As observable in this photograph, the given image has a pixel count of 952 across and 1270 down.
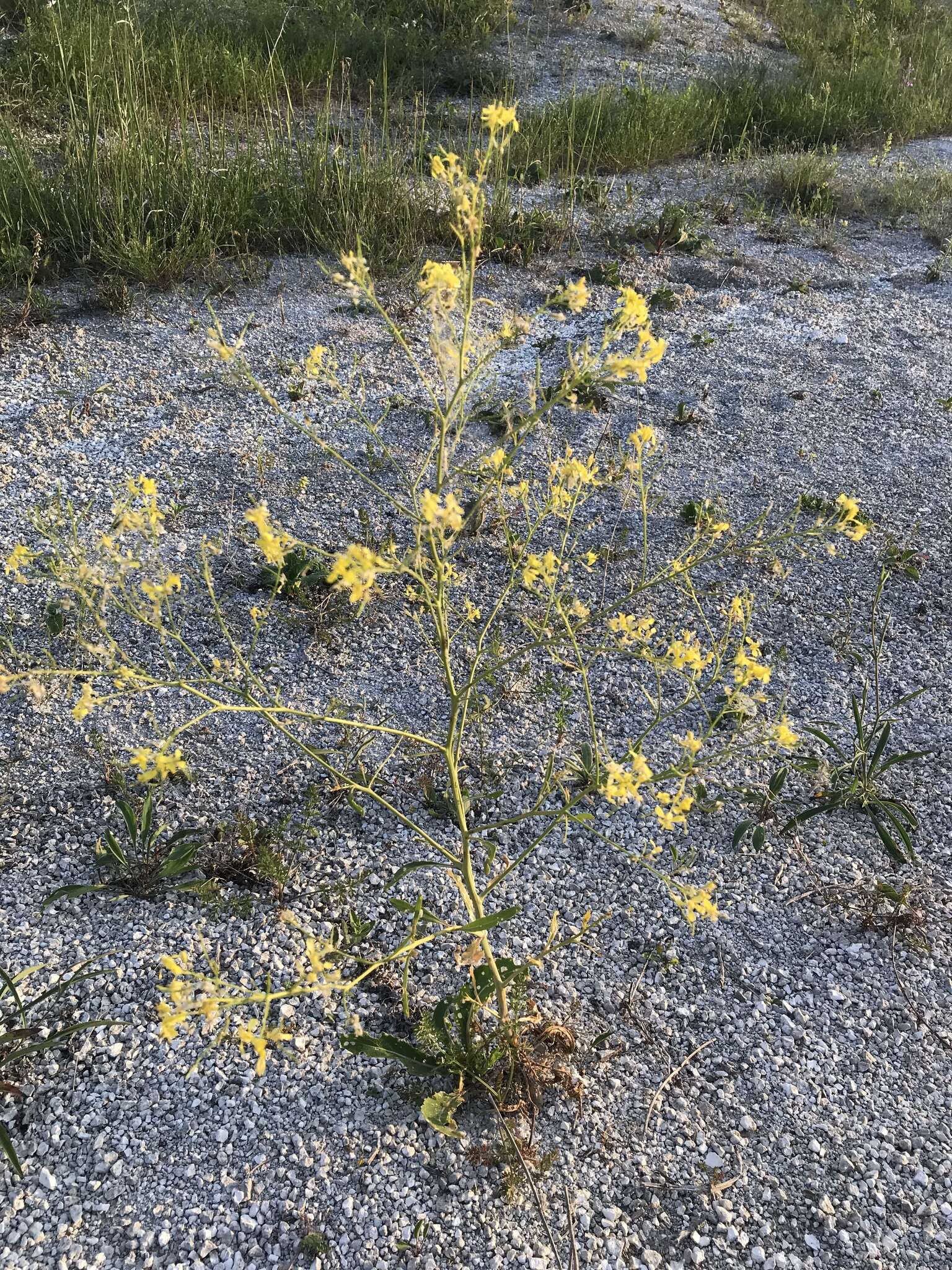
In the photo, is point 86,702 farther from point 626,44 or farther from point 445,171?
point 626,44

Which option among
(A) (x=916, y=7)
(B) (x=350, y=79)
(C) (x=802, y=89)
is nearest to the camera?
(B) (x=350, y=79)

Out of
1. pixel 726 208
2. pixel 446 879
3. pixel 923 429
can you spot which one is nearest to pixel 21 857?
pixel 446 879

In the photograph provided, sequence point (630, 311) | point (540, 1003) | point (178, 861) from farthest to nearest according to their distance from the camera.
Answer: point (178, 861) → point (540, 1003) → point (630, 311)

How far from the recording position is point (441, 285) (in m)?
1.36

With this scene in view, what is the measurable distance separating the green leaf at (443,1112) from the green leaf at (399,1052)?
48 millimetres

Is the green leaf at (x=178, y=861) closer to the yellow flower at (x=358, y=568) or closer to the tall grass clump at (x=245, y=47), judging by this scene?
the yellow flower at (x=358, y=568)

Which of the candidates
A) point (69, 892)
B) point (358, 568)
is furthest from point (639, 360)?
point (69, 892)

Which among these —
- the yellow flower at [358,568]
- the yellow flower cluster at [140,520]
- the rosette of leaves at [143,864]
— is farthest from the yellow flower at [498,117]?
the rosette of leaves at [143,864]

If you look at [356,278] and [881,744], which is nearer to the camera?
[356,278]

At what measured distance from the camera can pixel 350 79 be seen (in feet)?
21.5

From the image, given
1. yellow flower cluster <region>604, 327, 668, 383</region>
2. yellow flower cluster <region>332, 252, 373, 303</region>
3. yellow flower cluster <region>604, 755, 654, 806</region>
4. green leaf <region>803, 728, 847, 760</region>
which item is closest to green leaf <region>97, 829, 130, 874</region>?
yellow flower cluster <region>604, 755, 654, 806</region>

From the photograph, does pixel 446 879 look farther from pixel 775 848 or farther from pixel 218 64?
pixel 218 64

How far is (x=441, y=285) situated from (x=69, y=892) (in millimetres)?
1540

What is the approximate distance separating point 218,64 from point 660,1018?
6.27 m
